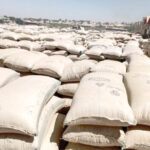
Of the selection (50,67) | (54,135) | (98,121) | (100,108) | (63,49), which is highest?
(63,49)

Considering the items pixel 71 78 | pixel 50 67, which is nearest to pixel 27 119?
pixel 71 78

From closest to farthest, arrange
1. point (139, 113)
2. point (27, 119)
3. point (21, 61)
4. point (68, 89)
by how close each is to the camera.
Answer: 1. point (27, 119)
2. point (139, 113)
3. point (68, 89)
4. point (21, 61)

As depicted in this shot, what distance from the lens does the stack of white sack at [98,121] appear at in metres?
1.52

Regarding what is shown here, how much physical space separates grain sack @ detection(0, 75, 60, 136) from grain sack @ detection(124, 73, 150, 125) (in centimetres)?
82

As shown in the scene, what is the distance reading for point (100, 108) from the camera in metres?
1.56

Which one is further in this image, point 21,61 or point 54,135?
point 21,61

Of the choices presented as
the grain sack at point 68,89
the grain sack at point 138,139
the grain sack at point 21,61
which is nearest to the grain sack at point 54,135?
the grain sack at point 68,89

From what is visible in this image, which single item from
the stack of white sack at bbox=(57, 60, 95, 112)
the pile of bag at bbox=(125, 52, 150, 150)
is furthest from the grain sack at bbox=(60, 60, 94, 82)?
the pile of bag at bbox=(125, 52, 150, 150)

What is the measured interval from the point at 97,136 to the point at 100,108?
0.73ft

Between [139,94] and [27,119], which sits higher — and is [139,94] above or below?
above

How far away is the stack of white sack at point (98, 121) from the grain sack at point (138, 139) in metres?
0.07

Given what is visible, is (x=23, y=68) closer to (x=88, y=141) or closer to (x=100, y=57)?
(x=100, y=57)

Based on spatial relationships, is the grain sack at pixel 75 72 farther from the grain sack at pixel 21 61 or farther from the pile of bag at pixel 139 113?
the pile of bag at pixel 139 113

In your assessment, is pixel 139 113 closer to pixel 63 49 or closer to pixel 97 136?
pixel 97 136
